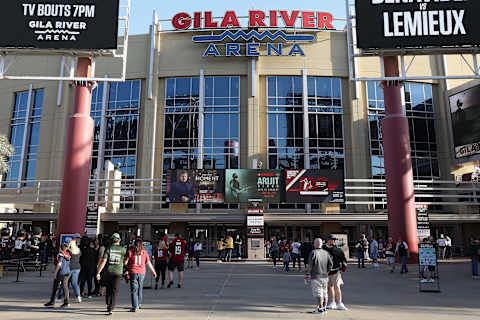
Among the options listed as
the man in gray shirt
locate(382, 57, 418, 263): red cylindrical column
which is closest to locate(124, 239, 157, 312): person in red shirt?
the man in gray shirt

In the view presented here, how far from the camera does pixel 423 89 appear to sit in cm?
3650

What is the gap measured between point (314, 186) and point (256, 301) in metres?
18.0

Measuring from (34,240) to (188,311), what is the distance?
15.3 m

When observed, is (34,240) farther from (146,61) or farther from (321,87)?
(321,87)

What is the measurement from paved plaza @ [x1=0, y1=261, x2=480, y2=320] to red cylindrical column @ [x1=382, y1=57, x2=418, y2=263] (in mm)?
5077

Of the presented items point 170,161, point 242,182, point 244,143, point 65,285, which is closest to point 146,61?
point 170,161

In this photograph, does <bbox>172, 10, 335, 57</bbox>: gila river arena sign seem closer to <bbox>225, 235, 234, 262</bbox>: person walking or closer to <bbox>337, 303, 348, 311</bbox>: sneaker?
<bbox>225, 235, 234, 262</bbox>: person walking

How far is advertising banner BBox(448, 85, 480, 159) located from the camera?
31.8 m

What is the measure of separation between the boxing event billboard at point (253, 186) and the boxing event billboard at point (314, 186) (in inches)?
30.6

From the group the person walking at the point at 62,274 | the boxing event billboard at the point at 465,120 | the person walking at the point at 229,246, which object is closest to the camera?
the person walking at the point at 62,274

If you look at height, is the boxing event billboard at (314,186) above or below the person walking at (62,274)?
above

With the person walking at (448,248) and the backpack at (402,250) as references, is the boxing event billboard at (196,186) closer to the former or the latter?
the backpack at (402,250)

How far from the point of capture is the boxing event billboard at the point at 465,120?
31.8 m

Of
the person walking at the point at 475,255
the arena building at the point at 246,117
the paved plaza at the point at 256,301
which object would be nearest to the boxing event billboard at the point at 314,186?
the arena building at the point at 246,117
